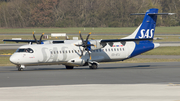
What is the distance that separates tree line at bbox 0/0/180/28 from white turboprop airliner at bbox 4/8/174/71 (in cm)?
9546

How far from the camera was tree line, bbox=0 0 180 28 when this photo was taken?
12631 cm

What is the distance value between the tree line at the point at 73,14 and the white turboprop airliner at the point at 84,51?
95.5 metres

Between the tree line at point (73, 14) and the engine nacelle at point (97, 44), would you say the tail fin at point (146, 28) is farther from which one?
the tree line at point (73, 14)

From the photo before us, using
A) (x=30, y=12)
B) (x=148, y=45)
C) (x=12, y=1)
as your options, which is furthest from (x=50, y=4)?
(x=148, y=45)

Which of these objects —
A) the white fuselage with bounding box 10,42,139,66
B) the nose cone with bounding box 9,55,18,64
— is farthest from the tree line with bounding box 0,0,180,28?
the nose cone with bounding box 9,55,18,64

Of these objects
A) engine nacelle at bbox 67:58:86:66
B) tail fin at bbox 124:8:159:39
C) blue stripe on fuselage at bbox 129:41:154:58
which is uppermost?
tail fin at bbox 124:8:159:39

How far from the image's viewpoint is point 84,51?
2781 cm

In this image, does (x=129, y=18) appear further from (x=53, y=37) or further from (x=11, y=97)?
(x=11, y=97)

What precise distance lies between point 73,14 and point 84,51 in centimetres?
10275

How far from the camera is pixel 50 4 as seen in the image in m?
130

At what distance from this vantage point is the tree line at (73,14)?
126312mm

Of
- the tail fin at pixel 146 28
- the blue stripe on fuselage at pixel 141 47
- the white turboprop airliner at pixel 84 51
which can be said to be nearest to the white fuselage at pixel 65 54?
the white turboprop airliner at pixel 84 51

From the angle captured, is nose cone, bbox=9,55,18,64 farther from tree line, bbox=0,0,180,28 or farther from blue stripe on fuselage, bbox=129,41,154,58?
tree line, bbox=0,0,180,28

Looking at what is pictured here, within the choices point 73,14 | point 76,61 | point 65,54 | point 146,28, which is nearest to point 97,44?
point 76,61
